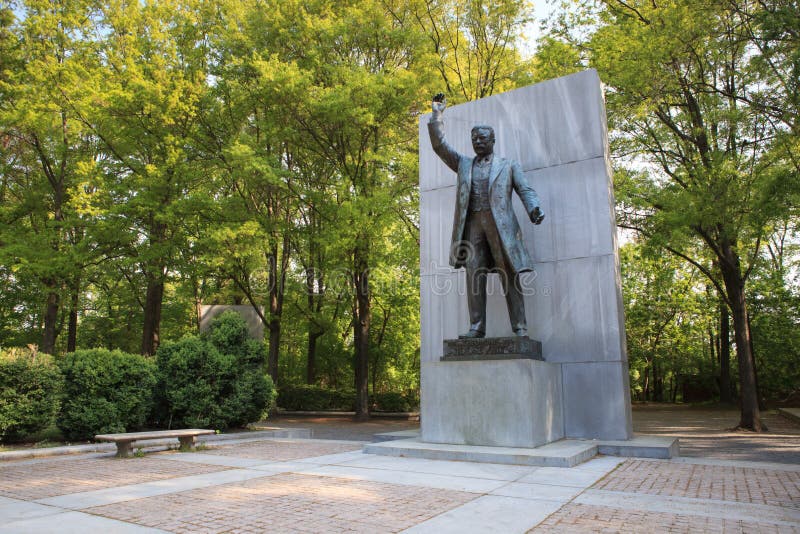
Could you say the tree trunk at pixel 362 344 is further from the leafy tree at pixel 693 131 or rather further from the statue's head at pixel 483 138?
the statue's head at pixel 483 138

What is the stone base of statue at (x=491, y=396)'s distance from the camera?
24.0 feet

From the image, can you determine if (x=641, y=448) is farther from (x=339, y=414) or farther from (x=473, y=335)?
(x=339, y=414)

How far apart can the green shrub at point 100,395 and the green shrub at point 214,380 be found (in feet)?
2.16

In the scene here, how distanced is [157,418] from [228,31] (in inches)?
498

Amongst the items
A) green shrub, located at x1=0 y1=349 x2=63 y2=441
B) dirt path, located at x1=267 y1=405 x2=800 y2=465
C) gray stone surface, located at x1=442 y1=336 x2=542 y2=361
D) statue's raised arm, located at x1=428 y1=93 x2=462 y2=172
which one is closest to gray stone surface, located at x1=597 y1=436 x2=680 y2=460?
gray stone surface, located at x1=442 y1=336 x2=542 y2=361

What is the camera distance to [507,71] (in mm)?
18078

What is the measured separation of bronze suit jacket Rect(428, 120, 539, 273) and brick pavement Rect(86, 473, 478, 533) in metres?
4.08

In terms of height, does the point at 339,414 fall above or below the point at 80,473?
below

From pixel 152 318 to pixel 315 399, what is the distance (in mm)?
7308

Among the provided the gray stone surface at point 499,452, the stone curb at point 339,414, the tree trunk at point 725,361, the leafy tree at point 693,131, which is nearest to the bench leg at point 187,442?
the gray stone surface at point 499,452

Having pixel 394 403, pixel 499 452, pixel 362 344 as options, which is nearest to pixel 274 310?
pixel 362 344

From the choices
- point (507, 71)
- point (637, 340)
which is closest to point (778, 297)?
point (637, 340)

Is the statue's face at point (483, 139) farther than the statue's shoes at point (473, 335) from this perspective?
Yes

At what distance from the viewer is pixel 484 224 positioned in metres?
8.45
